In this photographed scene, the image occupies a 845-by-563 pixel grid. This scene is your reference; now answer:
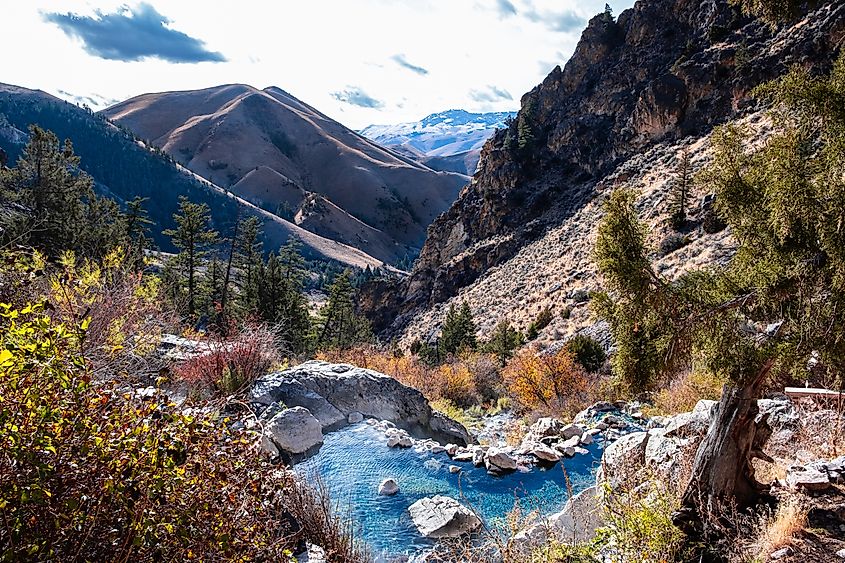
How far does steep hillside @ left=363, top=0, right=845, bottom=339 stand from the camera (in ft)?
126

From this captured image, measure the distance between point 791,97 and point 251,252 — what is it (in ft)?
100

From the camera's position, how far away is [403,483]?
793cm

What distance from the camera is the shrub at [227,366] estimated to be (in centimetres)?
793

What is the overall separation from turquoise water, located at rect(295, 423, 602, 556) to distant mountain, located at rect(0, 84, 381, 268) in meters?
130

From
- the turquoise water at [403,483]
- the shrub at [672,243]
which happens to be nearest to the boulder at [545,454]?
the turquoise water at [403,483]

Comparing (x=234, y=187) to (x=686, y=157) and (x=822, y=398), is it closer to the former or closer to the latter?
(x=686, y=157)

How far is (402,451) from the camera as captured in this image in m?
9.06

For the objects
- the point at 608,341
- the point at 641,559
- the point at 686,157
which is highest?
the point at 686,157

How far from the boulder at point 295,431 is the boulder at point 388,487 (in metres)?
1.44

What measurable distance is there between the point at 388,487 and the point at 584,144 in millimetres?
52088

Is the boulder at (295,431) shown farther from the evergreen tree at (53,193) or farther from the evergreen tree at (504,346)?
→ the evergreen tree at (53,193)

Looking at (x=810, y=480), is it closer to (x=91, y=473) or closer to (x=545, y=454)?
(x=545, y=454)

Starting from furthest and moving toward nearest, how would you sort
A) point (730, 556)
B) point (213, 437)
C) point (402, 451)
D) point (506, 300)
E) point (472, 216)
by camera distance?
point (472, 216)
point (506, 300)
point (402, 451)
point (730, 556)
point (213, 437)

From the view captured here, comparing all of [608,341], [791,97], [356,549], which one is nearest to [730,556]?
[356,549]
